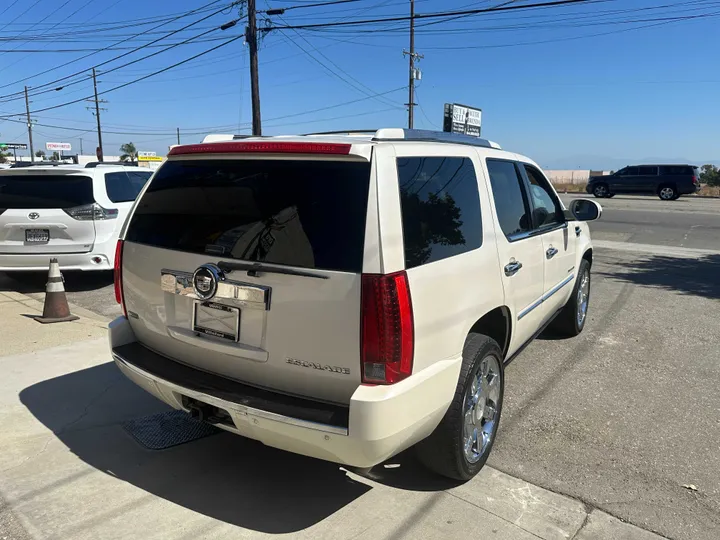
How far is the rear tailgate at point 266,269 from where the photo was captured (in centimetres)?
250

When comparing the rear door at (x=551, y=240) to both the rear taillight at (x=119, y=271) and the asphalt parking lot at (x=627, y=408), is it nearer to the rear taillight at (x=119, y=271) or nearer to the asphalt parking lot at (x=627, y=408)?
the asphalt parking lot at (x=627, y=408)

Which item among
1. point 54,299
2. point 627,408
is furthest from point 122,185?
point 627,408

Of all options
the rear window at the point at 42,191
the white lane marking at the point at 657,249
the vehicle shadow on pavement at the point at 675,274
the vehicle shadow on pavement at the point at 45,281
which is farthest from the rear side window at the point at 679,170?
the rear window at the point at 42,191

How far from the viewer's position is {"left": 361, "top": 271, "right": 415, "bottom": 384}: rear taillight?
7.95ft

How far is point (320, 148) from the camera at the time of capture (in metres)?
2.63

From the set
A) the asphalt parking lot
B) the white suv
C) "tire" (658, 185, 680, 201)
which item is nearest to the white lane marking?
the asphalt parking lot

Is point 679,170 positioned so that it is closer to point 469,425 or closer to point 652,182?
point 652,182

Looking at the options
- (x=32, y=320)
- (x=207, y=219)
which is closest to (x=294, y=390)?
(x=207, y=219)

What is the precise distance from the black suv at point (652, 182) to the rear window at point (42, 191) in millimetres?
31181

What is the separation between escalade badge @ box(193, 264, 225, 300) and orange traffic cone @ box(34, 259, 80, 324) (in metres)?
4.09

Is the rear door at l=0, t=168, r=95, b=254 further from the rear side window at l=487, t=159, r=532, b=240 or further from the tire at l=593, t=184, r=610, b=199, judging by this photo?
the tire at l=593, t=184, r=610, b=199

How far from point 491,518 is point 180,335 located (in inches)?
73.3

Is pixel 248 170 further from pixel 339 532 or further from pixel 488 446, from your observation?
pixel 488 446

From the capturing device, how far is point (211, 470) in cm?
331
